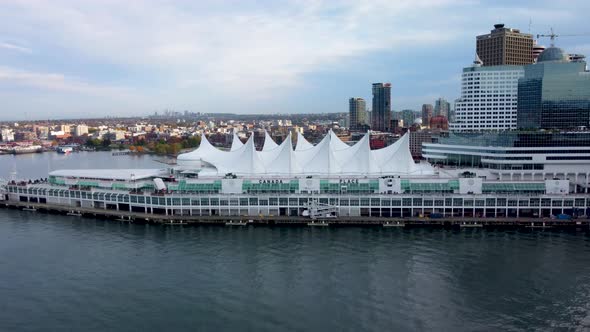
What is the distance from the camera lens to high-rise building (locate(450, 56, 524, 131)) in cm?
3628

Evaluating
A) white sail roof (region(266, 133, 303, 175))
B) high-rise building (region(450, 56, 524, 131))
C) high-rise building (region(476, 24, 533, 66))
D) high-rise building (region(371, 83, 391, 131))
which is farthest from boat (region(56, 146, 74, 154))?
high-rise building (region(450, 56, 524, 131))

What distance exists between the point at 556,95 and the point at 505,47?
14.0 metres

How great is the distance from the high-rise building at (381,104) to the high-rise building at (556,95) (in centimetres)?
6522

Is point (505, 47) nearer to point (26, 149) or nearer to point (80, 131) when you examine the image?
point (26, 149)

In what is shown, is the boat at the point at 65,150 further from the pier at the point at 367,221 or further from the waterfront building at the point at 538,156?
the waterfront building at the point at 538,156

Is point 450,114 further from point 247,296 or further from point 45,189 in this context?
point 247,296

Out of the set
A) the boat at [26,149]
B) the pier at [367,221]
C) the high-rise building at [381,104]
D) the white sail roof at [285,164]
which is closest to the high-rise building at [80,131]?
the boat at [26,149]

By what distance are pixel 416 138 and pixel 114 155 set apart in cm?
4281

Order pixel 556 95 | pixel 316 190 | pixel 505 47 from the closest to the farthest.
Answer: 1. pixel 316 190
2. pixel 556 95
3. pixel 505 47

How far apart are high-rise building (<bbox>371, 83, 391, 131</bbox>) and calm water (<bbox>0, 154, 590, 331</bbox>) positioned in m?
79.2

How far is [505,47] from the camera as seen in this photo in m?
45.8

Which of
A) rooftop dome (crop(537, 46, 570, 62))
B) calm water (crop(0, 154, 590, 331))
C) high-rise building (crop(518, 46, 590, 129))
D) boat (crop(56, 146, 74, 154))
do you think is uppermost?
rooftop dome (crop(537, 46, 570, 62))

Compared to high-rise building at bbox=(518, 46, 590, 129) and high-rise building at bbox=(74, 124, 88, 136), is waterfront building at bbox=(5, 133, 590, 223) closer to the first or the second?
high-rise building at bbox=(518, 46, 590, 129)

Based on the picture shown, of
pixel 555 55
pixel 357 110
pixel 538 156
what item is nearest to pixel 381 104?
pixel 357 110
